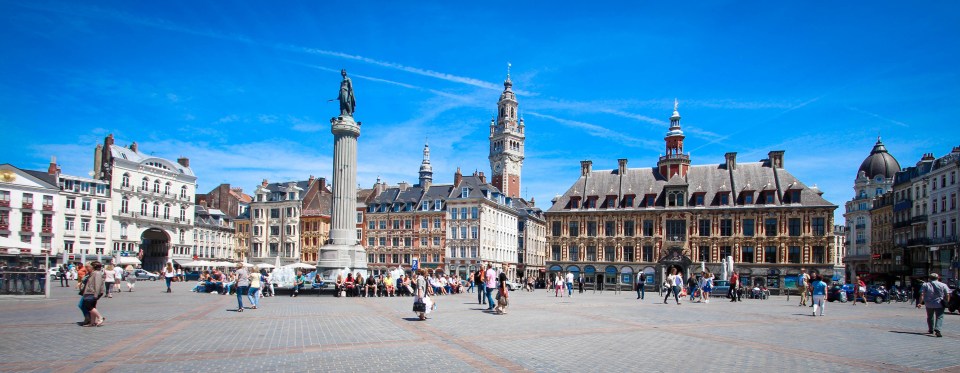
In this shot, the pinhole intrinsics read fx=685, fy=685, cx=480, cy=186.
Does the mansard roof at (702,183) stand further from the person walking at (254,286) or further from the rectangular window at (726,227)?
the person walking at (254,286)

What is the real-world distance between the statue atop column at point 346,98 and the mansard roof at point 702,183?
31.6 meters

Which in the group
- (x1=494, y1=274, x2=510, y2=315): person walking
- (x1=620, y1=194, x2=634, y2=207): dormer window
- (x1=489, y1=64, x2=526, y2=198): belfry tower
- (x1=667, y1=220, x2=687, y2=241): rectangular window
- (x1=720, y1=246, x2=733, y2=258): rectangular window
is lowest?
(x1=494, y1=274, x2=510, y2=315): person walking

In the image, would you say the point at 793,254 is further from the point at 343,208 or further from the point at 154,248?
the point at 154,248

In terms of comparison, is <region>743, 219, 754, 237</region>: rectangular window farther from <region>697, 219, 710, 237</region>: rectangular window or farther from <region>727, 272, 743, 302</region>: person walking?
<region>727, 272, 743, 302</region>: person walking

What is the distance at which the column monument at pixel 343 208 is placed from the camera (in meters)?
38.1

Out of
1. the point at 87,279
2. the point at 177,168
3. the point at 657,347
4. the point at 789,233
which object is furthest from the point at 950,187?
the point at 177,168

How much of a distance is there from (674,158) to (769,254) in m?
12.3

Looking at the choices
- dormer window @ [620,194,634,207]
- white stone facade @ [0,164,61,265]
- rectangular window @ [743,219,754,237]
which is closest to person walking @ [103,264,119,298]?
white stone facade @ [0,164,61,265]

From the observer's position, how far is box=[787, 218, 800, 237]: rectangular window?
58566mm

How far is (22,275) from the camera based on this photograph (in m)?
26.3

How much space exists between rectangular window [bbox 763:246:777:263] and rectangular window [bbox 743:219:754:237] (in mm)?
1769

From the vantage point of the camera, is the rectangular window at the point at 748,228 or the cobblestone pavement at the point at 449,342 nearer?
the cobblestone pavement at the point at 449,342

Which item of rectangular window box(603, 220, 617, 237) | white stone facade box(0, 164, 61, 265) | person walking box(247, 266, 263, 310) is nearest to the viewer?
person walking box(247, 266, 263, 310)

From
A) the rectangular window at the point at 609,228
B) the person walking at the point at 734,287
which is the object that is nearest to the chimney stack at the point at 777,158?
the rectangular window at the point at 609,228
